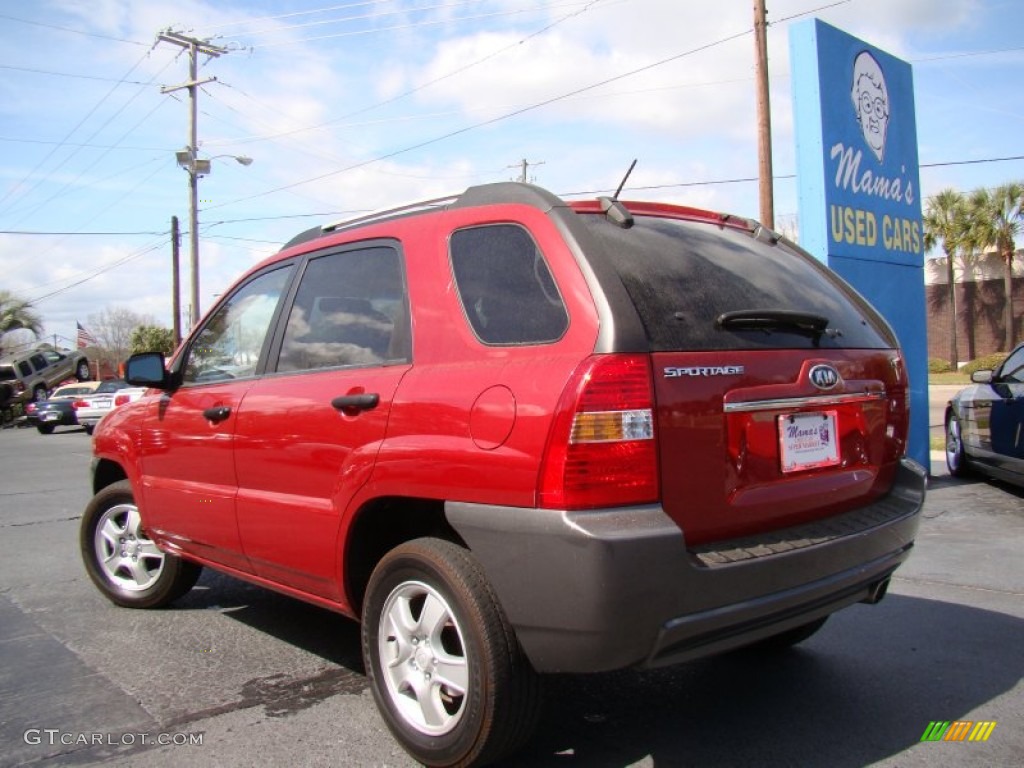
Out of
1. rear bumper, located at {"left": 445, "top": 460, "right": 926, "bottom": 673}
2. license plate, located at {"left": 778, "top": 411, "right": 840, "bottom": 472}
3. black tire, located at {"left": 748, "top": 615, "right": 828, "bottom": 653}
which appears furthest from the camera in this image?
black tire, located at {"left": 748, "top": 615, "right": 828, "bottom": 653}

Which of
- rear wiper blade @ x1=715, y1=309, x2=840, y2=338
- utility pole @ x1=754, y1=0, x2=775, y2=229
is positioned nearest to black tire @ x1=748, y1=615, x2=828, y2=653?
rear wiper blade @ x1=715, y1=309, x2=840, y2=338

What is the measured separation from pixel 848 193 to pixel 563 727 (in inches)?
278

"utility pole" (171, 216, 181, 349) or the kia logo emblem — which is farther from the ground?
"utility pole" (171, 216, 181, 349)

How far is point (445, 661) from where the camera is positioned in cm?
276

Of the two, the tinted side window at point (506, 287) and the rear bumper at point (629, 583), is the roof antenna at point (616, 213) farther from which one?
the rear bumper at point (629, 583)

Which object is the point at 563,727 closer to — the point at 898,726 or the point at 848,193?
the point at 898,726

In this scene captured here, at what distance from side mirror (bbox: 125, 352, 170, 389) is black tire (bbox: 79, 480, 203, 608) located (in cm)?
80

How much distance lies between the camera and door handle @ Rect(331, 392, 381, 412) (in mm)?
3002

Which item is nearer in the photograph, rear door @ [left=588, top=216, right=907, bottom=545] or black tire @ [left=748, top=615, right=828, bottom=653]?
rear door @ [left=588, top=216, right=907, bottom=545]

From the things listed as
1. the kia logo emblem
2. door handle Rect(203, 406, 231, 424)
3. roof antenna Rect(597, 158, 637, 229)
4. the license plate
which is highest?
roof antenna Rect(597, 158, 637, 229)

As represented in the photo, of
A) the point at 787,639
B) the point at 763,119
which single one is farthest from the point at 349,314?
the point at 763,119

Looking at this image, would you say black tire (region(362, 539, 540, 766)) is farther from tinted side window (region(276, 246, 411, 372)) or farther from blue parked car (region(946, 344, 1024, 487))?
blue parked car (region(946, 344, 1024, 487))

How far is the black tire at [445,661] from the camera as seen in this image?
8.34ft

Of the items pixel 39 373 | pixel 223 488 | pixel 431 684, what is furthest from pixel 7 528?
pixel 39 373
